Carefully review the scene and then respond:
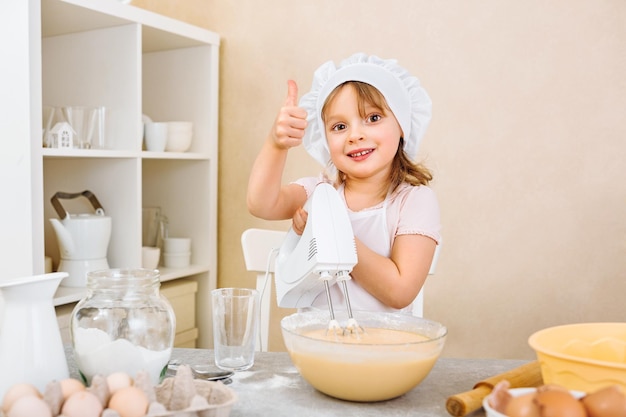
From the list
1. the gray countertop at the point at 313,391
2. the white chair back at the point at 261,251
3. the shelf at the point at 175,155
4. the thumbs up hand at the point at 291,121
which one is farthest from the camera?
the shelf at the point at 175,155

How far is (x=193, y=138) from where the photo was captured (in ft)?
8.33

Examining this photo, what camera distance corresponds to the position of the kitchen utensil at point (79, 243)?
2055 millimetres

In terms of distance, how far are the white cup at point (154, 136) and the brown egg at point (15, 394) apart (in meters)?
1.61

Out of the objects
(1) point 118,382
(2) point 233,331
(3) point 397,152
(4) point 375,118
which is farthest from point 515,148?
(1) point 118,382

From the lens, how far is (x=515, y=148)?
209 cm

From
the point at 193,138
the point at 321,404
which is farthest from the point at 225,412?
the point at 193,138

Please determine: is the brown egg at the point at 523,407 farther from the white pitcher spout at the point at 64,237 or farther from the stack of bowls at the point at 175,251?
the stack of bowls at the point at 175,251

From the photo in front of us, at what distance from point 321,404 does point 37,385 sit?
1.20ft

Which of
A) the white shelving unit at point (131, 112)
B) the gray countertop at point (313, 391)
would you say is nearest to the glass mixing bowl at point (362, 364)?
the gray countertop at point (313, 391)

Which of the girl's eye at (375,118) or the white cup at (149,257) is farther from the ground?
the girl's eye at (375,118)

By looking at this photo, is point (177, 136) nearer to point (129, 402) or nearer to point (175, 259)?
point (175, 259)

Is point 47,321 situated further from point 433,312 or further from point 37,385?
point 433,312

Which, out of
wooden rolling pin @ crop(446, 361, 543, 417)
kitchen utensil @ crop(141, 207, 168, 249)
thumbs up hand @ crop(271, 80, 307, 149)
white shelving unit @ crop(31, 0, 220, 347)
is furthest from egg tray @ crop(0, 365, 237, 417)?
kitchen utensil @ crop(141, 207, 168, 249)

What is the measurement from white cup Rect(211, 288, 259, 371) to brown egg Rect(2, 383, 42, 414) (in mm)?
326
